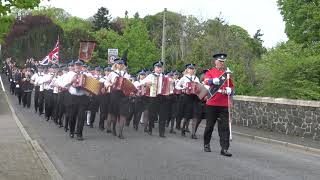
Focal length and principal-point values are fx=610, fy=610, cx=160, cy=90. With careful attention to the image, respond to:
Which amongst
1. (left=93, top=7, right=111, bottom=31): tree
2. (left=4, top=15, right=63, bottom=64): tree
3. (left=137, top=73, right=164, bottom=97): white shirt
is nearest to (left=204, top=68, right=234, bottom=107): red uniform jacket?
(left=137, top=73, right=164, bottom=97): white shirt

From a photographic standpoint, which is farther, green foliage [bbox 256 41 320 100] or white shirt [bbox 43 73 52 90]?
green foliage [bbox 256 41 320 100]

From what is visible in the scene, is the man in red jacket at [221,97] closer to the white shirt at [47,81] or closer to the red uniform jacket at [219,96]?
the red uniform jacket at [219,96]

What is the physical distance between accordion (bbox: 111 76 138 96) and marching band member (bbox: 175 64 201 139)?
1.49 meters

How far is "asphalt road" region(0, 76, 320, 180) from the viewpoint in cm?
1027

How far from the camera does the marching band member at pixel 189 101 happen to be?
17.1 m

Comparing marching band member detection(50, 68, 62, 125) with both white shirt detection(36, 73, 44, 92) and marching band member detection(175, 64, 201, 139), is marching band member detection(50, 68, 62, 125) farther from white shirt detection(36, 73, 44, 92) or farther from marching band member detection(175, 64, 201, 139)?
marching band member detection(175, 64, 201, 139)

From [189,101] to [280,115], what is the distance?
12.3ft

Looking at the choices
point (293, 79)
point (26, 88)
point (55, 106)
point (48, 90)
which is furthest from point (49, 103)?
point (293, 79)

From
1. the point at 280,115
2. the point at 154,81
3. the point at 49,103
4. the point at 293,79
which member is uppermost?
the point at 293,79

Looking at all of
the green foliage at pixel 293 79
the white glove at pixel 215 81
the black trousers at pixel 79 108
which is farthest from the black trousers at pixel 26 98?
the white glove at pixel 215 81

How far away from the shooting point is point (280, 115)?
19.8m

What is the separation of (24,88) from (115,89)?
15849 mm

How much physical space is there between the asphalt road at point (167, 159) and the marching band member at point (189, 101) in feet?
1.83

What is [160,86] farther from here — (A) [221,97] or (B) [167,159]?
(B) [167,159]
